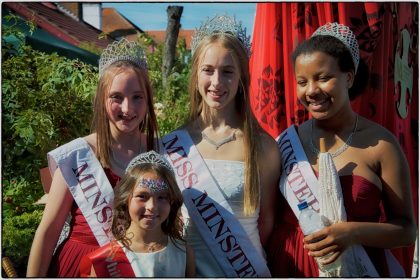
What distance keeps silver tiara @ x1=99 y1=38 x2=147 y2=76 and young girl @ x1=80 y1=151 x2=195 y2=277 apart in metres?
0.41

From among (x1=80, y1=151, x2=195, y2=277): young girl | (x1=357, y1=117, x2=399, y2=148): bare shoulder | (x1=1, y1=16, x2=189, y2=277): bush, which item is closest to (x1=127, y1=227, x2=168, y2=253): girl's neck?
(x1=80, y1=151, x2=195, y2=277): young girl

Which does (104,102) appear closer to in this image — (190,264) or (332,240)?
(190,264)

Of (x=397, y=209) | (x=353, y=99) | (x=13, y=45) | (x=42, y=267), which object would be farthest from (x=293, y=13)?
(x=13, y=45)

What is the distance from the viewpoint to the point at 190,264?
258cm

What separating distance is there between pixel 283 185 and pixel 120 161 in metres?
0.68

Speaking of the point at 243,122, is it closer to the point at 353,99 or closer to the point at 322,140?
the point at 322,140

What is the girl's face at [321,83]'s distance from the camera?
8.41 feet

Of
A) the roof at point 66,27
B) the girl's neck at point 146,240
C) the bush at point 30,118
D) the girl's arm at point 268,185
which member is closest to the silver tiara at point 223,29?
the girl's arm at point 268,185

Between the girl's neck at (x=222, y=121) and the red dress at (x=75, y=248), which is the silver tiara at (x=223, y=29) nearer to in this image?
the girl's neck at (x=222, y=121)

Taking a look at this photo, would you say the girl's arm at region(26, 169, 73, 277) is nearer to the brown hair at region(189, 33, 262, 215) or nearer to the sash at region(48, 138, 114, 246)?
the sash at region(48, 138, 114, 246)

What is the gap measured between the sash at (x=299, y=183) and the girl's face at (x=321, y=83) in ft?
0.60

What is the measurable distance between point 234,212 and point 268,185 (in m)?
0.18

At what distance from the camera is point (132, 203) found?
2.50 metres

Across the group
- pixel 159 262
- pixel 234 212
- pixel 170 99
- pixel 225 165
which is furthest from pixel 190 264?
pixel 170 99
